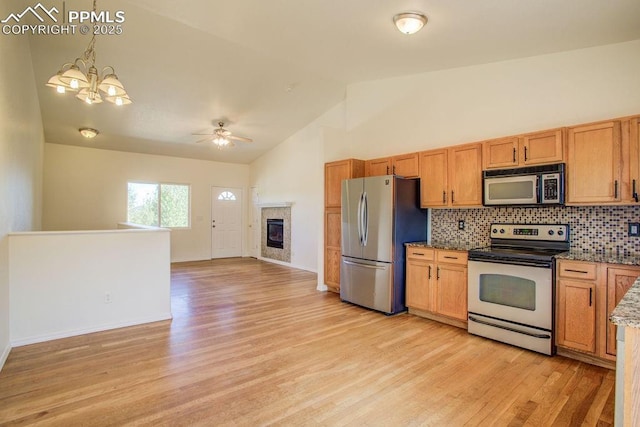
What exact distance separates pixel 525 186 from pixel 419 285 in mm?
1651

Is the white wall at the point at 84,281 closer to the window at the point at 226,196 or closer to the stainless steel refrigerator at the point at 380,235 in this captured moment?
the stainless steel refrigerator at the point at 380,235

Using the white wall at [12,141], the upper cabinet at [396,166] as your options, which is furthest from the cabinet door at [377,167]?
the white wall at [12,141]

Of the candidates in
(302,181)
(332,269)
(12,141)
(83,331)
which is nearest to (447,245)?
(332,269)

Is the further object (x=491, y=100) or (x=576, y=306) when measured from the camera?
(x=491, y=100)

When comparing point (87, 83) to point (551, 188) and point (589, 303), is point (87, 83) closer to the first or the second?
point (551, 188)

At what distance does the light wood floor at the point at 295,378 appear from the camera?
211cm

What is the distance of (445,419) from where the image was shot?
2076 mm

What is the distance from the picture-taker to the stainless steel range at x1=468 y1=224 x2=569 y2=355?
3.01 m

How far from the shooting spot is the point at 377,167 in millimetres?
4938

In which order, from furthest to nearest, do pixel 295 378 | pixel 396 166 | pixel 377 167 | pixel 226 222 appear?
pixel 226 222
pixel 377 167
pixel 396 166
pixel 295 378

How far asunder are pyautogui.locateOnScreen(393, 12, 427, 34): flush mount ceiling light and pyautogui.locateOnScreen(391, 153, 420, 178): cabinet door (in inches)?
67.1

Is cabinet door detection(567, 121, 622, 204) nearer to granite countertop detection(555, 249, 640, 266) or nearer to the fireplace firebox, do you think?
granite countertop detection(555, 249, 640, 266)

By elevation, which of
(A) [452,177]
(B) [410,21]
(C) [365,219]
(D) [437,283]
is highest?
(B) [410,21]

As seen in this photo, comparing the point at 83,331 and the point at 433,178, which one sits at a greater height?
the point at 433,178
